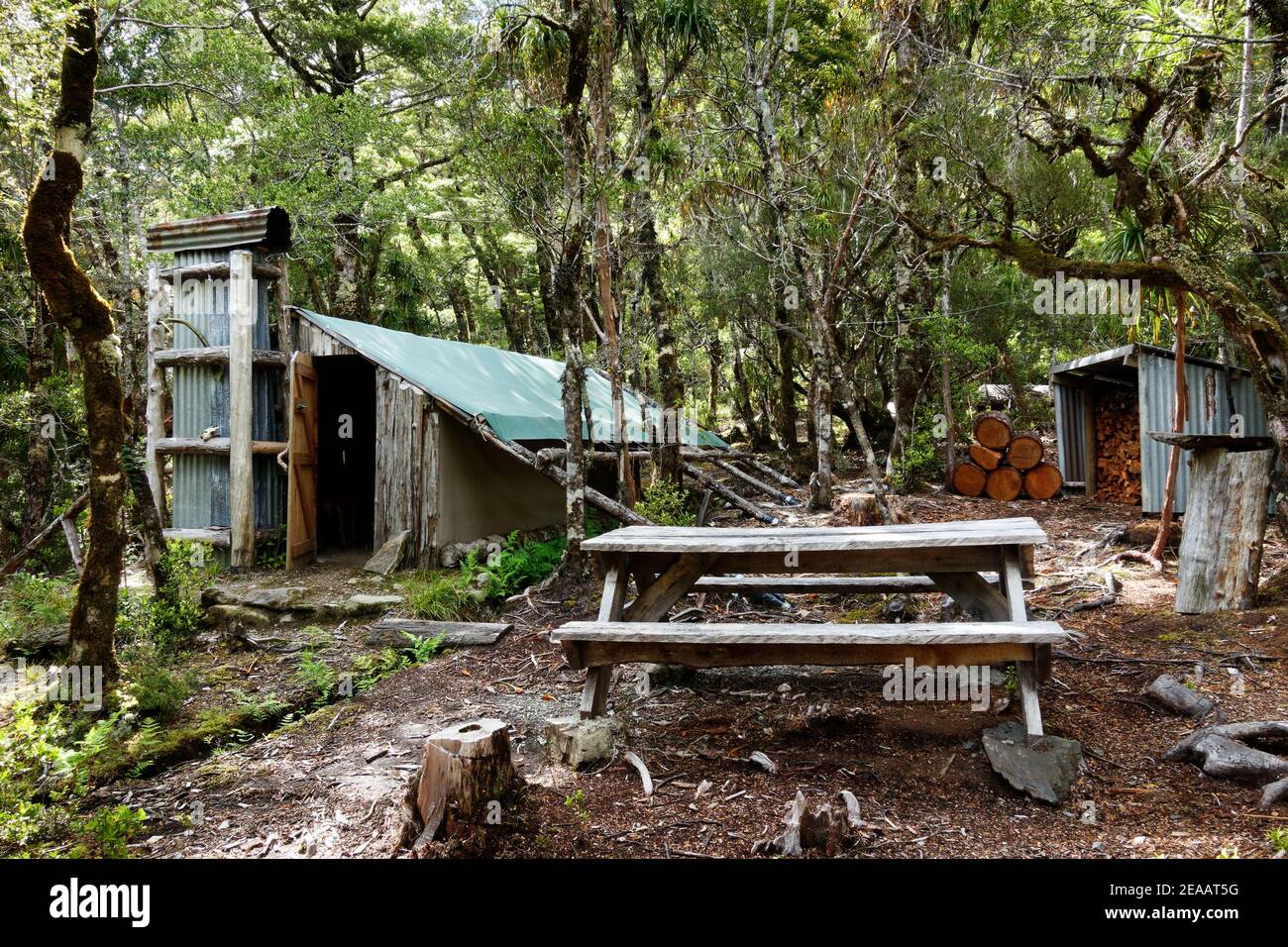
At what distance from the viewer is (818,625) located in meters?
3.90

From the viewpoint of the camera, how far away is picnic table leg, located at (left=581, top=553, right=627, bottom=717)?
432 cm

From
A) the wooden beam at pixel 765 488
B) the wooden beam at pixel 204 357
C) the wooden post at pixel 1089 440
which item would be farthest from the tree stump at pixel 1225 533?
the wooden beam at pixel 204 357

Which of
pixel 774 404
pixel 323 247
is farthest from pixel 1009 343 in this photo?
pixel 323 247

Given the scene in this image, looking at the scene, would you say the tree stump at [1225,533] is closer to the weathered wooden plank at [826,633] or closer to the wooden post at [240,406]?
the weathered wooden plank at [826,633]

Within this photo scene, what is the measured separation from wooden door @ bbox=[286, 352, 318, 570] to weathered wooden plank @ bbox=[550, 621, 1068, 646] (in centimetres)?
628

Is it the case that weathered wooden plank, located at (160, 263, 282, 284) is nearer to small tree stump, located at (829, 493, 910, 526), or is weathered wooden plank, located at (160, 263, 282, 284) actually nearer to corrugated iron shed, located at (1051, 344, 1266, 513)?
small tree stump, located at (829, 493, 910, 526)

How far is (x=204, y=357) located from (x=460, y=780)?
7.93 m

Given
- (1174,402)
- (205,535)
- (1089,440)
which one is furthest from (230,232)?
(1089,440)

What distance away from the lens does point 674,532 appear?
492cm

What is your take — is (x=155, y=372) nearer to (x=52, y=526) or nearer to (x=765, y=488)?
(x=52, y=526)

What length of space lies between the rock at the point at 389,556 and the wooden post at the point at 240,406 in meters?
1.44

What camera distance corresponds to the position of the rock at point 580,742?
3910mm

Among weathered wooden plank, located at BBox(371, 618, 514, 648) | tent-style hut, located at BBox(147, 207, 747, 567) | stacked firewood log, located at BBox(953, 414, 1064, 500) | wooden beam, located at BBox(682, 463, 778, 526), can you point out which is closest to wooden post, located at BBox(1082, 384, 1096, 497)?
stacked firewood log, located at BBox(953, 414, 1064, 500)

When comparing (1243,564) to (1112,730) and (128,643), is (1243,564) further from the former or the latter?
(128,643)
